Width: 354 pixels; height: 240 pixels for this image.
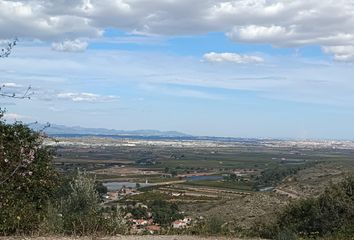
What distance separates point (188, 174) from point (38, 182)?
100762 millimetres

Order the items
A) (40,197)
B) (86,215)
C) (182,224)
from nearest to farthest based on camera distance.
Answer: (86,215)
(40,197)
(182,224)

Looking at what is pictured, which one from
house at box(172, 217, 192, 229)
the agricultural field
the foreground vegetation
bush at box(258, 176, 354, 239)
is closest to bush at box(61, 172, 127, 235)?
the foreground vegetation

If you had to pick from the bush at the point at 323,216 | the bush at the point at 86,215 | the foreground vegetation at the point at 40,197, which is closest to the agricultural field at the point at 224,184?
the foreground vegetation at the point at 40,197

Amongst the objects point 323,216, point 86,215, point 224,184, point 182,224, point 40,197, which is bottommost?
point 224,184

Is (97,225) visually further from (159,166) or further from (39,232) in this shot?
(159,166)

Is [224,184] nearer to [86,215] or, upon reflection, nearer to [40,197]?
[40,197]

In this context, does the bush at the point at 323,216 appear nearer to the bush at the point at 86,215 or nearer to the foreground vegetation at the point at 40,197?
the bush at the point at 86,215

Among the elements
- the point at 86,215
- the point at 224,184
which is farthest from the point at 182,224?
the point at 224,184

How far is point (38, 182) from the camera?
17.4 meters

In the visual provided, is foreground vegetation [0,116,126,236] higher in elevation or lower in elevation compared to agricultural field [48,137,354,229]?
higher

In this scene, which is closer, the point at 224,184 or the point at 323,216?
the point at 323,216

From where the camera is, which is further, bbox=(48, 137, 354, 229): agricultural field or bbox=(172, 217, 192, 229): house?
bbox=(48, 137, 354, 229): agricultural field

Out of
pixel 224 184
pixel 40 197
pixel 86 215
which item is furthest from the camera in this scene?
pixel 224 184

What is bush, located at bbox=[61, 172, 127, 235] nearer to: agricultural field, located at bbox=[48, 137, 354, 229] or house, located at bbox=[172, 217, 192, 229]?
house, located at bbox=[172, 217, 192, 229]
